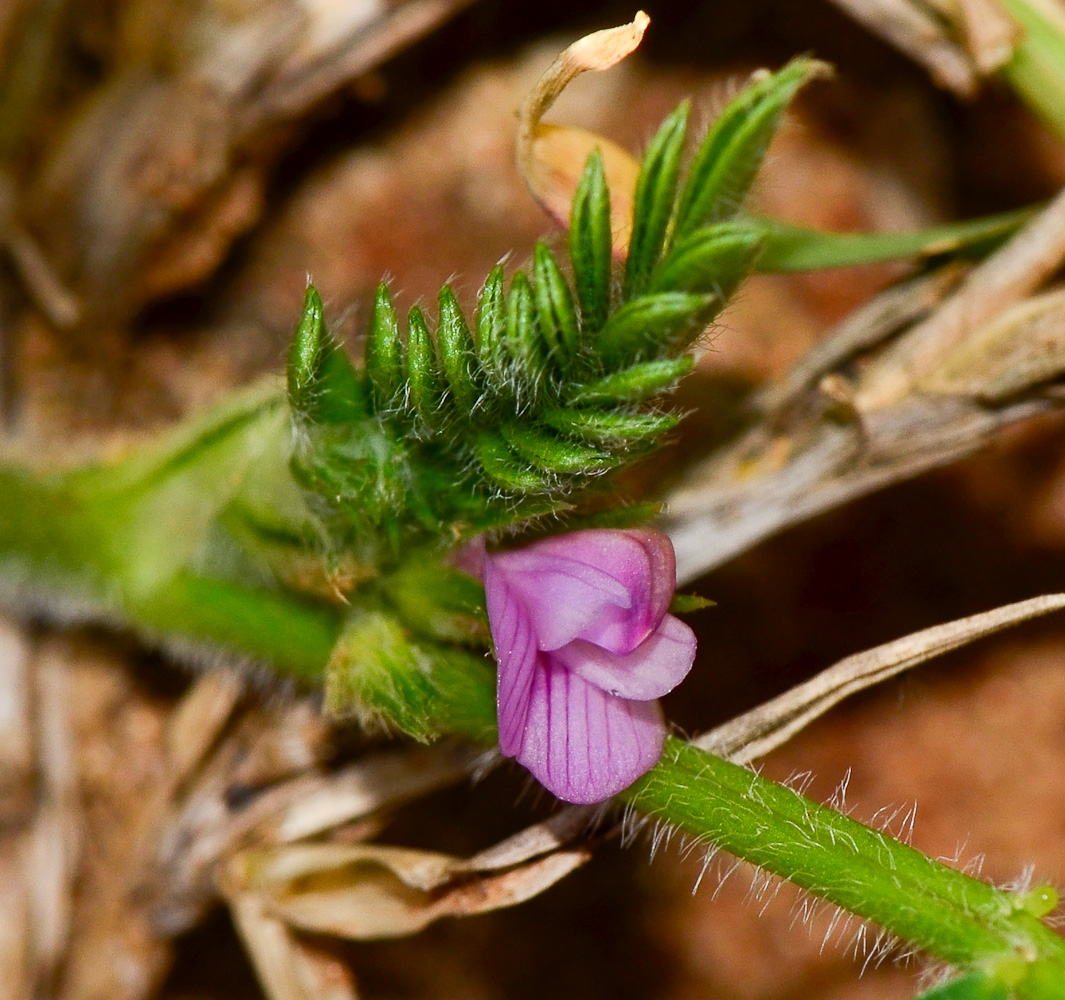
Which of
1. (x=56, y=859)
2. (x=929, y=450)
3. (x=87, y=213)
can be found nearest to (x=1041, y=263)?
(x=929, y=450)

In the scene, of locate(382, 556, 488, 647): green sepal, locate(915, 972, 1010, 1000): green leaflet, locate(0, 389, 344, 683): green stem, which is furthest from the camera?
locate(0, 389, 344, 683): green stem

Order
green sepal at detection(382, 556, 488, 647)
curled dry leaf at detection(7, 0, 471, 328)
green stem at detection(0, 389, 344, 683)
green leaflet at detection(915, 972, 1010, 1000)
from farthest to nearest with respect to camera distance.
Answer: curled dry leaf at detection(7, 0, 471, 328)
green stem at detection(0, 389, 344, 683)
green sepal at detection(382, 556, 488, 647)
green leaflet at detection(915, 972, 1010, 1000)

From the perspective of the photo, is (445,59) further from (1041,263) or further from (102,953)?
(102,953)

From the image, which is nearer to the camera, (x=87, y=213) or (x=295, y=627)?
(x=295, y=627)

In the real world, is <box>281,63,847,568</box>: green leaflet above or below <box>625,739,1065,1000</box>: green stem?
above

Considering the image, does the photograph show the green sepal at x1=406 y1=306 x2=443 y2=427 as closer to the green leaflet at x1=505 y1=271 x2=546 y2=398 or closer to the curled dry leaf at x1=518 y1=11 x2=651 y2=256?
the green leaflet at x1=505 y1=271 x2=546 y2=398

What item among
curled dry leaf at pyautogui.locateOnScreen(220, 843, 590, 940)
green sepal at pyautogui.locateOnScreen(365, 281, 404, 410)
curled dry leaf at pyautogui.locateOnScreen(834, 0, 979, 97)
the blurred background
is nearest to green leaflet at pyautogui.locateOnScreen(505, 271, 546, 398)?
green sepal at pyautogui.locateOnScreen(365, 281, 404, 410)

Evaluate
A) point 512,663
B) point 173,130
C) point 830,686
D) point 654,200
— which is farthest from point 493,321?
point 173,130

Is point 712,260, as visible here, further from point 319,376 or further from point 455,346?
point 319,376
